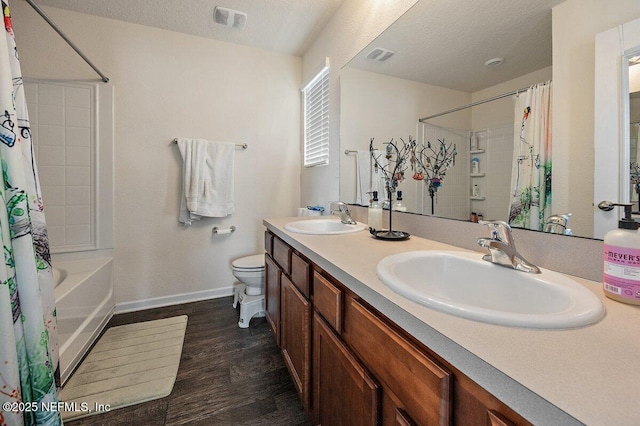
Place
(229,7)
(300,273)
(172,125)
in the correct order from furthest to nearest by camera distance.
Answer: (172,125) → (229,7) → (300,273)

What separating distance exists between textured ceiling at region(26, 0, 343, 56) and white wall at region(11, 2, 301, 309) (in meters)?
0.09

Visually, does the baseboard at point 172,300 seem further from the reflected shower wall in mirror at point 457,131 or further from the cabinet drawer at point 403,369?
the cabinet drawer at point 403,369

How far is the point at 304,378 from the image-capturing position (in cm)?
106

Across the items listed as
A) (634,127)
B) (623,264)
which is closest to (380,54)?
(634,127)

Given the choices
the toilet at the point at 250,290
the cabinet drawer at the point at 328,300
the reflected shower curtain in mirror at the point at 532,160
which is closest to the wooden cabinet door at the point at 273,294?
the toilet at the point at 250,290

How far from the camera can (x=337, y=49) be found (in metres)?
2.00

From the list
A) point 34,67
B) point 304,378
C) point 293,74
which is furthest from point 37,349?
point 293,74

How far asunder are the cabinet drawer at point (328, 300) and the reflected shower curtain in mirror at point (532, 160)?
63 cm

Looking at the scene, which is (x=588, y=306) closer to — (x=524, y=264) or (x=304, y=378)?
(x=524, y=264)

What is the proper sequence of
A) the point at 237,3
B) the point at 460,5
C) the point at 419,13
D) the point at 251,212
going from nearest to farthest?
the point at 460,5, the point at 419,13, the point at 237,3, the point at 251,212

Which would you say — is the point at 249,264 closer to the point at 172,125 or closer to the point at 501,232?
the point at 172,125

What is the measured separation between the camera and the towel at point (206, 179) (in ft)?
7.33

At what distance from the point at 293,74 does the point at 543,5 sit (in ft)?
7.41

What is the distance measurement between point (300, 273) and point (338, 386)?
457 millimetres
